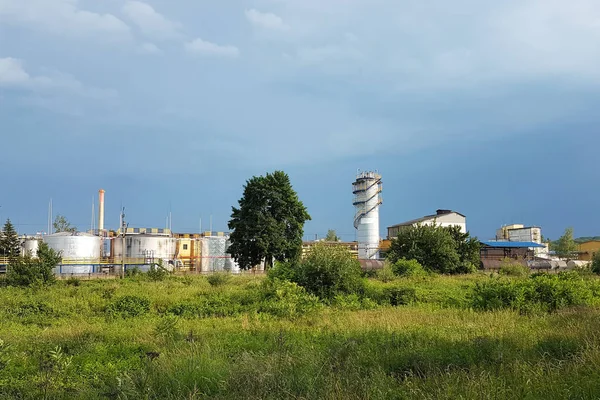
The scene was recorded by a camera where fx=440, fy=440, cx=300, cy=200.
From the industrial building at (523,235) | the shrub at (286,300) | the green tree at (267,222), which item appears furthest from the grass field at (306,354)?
the industrial building at (523,235)

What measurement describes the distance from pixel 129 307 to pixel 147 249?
136 ft

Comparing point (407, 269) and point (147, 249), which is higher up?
point (147, 249)

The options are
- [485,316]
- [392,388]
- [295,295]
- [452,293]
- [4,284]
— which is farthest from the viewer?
[4,284]

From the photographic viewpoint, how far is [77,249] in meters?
53.5

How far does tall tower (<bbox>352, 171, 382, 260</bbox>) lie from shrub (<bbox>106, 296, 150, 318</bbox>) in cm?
5163

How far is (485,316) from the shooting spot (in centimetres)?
1120

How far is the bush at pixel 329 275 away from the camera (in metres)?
17.6

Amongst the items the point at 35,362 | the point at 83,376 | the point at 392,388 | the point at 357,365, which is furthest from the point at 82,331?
the point at 392,388

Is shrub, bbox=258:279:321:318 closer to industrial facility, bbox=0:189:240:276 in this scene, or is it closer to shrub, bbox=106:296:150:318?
shrub, bbox=106:296:150:318

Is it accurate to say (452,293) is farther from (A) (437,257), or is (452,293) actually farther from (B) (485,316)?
(A) (437,257)

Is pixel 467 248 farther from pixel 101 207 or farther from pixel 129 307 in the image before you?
pixel 101 207

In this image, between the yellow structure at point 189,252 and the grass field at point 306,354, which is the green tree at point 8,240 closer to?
the yellow structure at point 189,252

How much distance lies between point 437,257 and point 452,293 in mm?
16694

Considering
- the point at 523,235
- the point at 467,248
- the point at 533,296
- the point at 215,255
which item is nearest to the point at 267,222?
the point at 467,248
